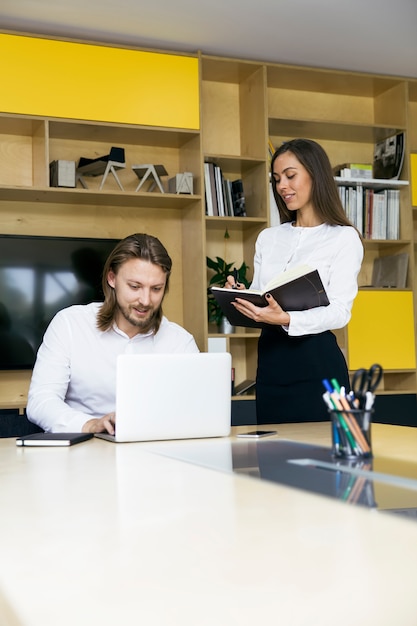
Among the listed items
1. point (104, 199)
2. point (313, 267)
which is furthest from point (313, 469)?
point (104, 199)

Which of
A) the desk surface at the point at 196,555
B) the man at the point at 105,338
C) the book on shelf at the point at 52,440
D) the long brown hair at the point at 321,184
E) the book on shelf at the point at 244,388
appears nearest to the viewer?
the desk surface at the point at 196,555

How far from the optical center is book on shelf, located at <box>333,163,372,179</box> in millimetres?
4602

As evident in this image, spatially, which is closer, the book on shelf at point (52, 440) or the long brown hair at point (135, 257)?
the book on shelf at point (52, 440)

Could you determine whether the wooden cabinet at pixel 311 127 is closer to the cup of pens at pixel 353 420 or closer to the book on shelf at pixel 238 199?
the book on shelf at pixel 238 199

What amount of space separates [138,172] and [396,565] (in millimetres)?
3691

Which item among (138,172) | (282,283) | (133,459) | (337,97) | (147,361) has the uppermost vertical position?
(337,97)

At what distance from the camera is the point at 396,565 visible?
27.9 inches

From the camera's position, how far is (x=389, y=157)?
4812 mm

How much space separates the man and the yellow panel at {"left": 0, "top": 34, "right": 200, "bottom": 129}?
1786 millimetres

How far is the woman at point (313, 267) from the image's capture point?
8.02 ft

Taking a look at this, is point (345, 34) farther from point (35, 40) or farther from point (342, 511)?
point (342, 511)

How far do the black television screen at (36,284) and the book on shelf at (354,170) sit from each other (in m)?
1.51

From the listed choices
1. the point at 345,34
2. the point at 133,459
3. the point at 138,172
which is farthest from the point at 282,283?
the point at 345,34

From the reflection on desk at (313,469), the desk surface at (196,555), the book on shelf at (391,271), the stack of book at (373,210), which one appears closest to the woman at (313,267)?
the reflection on desk at (313,469)
